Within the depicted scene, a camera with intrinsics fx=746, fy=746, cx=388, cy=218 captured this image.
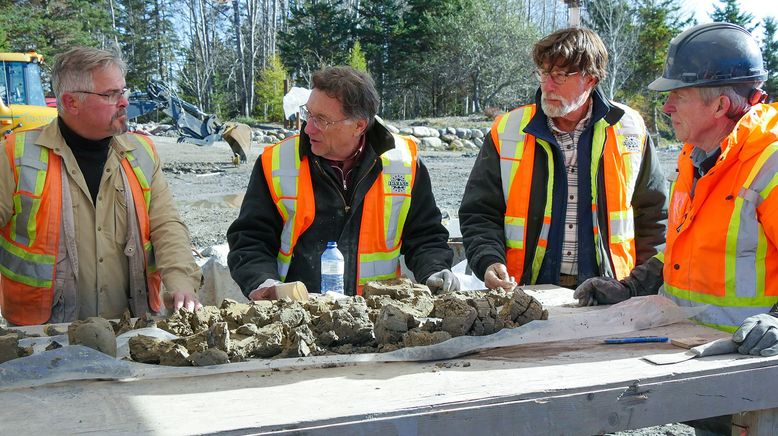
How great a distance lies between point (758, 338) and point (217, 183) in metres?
13.0

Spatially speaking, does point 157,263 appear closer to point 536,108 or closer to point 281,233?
point 281,233

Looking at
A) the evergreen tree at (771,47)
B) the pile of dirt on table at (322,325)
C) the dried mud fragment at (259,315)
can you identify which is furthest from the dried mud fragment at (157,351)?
the evergreen tree at (771,47)

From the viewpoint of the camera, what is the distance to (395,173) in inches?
143

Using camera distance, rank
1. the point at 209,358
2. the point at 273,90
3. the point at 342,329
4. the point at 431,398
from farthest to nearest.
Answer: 1. the point at 273,90
2. the point at 342,329
3. the point at 209,358
4. the point at 431,398

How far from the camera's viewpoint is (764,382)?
7.36 feet

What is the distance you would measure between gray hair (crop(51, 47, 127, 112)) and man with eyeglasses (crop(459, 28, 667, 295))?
5.98 ft

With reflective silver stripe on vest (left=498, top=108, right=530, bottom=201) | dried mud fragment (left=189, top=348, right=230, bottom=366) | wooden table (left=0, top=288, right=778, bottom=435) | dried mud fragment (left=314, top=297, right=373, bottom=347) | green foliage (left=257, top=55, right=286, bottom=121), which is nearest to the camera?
wooden table (left=0, top=288, right=778, bottom=435)

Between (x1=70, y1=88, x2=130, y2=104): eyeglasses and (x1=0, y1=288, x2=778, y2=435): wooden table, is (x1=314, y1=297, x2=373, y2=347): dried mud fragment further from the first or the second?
(x1=70, y1=88, x2=130, y2=104): eyeglasses

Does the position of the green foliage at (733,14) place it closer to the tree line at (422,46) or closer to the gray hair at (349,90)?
the tree line at (422,46)

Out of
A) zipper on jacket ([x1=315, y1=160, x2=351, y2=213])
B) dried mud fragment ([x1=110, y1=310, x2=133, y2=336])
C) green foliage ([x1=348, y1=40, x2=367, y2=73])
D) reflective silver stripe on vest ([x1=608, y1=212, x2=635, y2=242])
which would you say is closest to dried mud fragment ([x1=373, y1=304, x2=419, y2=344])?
dried mud fragment ([x1=110, y1=310, x2=133, y2=336])

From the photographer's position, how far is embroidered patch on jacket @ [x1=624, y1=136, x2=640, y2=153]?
3635mm

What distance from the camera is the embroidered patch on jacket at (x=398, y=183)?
3.61 metres

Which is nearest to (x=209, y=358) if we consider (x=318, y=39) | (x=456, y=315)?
(x=456, y=315)

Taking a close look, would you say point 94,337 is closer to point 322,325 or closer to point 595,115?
point 322,325
